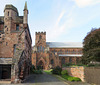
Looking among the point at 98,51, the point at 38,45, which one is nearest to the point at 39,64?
the point at 38,45

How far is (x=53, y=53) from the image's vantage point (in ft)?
164

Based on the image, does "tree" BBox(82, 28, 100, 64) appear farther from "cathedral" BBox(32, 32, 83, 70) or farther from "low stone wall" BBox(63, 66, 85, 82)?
"cathedral" BBox(32, 32, 83, 70)

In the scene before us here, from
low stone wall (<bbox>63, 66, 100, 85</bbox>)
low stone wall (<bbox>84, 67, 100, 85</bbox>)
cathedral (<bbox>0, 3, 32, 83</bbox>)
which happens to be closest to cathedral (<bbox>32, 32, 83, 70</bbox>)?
cathedral (<bbox>0, 3, 32, 83</bbox>)

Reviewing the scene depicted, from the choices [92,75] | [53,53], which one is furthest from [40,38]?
[92,75]

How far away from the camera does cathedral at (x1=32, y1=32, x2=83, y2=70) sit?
48.1m

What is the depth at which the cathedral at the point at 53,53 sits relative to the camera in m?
48.1

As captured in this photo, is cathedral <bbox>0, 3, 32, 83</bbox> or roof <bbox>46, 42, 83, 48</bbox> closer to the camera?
cathedral <bbox>0, 3, 32, 83</bbox>

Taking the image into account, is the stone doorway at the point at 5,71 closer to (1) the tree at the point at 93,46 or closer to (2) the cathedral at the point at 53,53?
(1) the tree at the point at 93,46

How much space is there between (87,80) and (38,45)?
127 ft

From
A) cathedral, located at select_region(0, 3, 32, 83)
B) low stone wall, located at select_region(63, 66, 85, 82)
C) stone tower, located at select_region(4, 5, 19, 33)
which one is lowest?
low stone wall, located at select_region(63, 66, 85, 82)

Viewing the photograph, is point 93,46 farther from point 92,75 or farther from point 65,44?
point 65,44

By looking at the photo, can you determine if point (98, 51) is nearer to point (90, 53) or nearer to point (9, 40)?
point (90, 53)

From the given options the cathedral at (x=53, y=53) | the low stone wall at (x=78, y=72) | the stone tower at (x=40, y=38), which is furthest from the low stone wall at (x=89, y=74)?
the stone tower at (x=40, y=38)

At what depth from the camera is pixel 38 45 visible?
5247 cm
